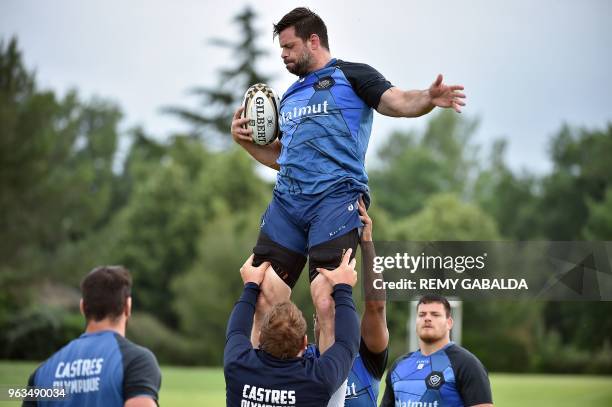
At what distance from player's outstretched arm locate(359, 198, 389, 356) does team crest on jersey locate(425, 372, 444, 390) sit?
0.85m

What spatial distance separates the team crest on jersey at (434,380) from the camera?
312 inches

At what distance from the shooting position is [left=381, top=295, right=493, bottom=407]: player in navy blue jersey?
780 centimetres

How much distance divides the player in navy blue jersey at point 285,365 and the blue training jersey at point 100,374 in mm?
562

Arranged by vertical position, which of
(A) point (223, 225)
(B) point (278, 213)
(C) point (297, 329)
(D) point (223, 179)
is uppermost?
(D) point (223, 179)

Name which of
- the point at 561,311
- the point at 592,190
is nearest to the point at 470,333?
the point at 561,311

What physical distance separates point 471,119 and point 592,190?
48.7 ft

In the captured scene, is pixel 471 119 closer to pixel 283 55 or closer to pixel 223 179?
pixel 223 179

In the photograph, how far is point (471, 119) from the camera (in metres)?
77.2

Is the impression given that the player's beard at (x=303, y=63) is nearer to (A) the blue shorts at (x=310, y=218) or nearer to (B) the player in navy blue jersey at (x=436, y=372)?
(A) the blue shorts at (x=310, y=218)

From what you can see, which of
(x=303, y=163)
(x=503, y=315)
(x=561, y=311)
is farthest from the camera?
(x=561, y=311)

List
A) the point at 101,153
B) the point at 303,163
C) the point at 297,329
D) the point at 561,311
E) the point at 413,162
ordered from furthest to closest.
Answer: the point at 413,162 < the point at 101,153 < the point at 561,311 < the point at 303,163 < the point at 297,329

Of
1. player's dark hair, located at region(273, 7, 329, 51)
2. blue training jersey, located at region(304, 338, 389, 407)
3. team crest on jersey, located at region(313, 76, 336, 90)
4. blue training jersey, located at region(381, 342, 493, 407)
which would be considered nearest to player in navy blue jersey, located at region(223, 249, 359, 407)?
blue training jersey, located at region(304, 338, 389, 407)

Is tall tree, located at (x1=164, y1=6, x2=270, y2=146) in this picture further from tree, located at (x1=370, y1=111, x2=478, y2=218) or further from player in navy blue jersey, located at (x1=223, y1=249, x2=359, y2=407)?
player in navy blue jersey, located at (x1=223, y1=249, x2=359, y2=407)

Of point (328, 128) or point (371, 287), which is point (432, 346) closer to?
point (371, 287)
